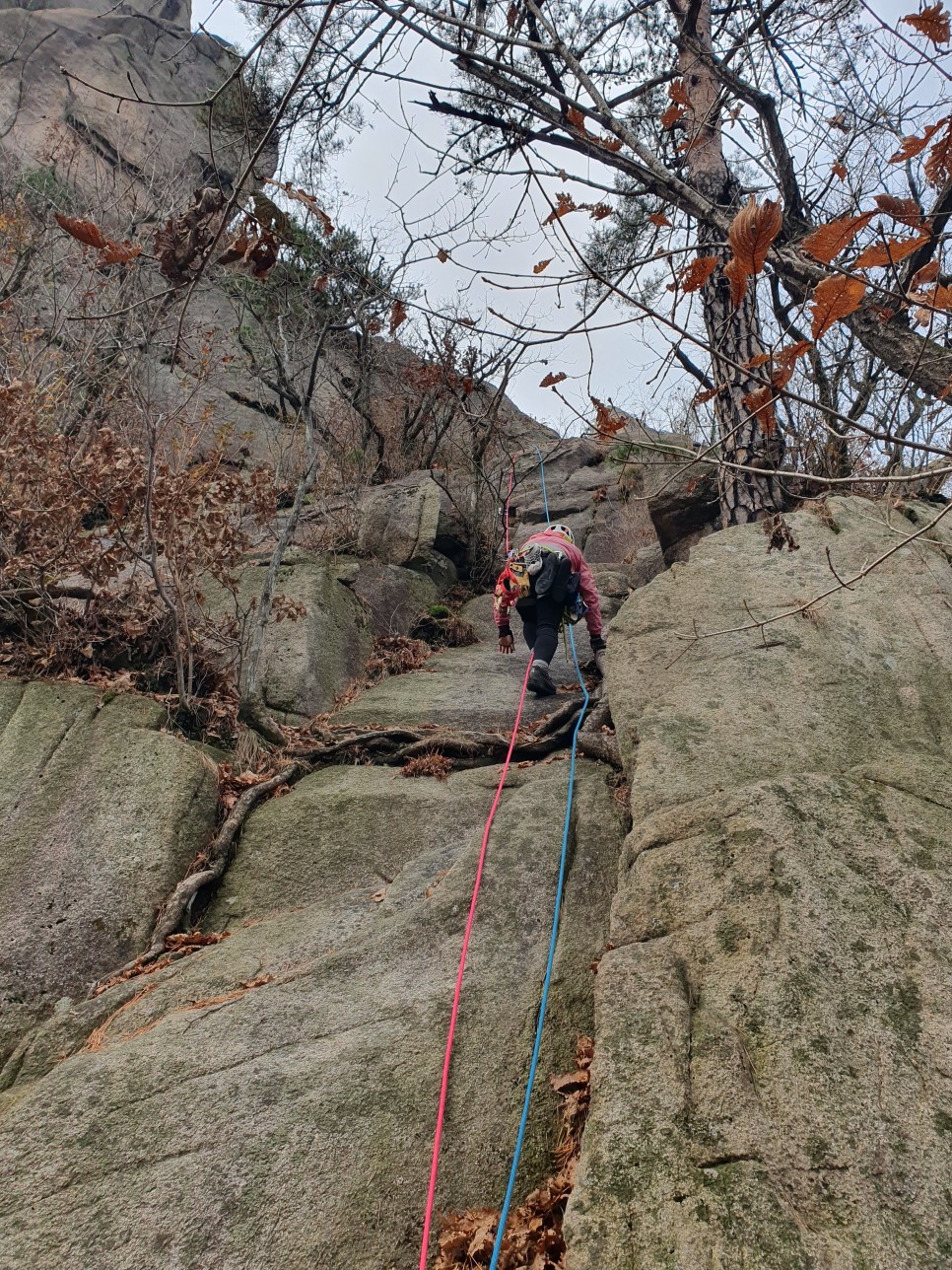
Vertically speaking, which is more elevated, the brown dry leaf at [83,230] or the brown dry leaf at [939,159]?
the brown dry leaf at [939,159]

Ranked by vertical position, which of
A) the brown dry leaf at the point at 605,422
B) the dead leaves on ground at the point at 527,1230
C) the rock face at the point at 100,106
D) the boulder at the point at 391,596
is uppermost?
the rock face at the point at 100,106

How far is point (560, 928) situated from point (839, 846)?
1.41 meters

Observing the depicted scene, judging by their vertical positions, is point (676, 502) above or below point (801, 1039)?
above

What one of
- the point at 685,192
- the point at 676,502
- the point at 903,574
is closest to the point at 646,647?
the point at 903,574

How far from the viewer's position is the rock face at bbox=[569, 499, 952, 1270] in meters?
2.34

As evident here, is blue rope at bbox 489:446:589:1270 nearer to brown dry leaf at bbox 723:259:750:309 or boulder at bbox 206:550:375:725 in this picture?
brown dry leaf at bbox 723:259:750:309

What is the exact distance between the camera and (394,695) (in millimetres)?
7621

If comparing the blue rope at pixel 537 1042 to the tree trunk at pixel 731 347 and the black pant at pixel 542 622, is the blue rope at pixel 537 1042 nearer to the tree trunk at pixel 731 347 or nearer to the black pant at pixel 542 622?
the black pant at pixel 542 622

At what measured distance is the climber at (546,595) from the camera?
7.32 m

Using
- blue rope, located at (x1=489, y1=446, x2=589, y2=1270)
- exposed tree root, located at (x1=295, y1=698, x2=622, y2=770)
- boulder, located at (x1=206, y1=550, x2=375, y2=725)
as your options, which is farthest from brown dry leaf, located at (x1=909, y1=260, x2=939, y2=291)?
boulder, located at (x1=206, y1=550, x2=375, y2=725)

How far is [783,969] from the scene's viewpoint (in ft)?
9.68

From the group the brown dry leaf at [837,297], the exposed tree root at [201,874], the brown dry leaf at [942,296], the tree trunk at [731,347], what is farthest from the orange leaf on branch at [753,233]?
the tree trunk at [731,347]

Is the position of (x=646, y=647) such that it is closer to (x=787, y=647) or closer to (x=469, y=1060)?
(x=787, y=647)

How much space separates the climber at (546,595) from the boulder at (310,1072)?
250 cm
